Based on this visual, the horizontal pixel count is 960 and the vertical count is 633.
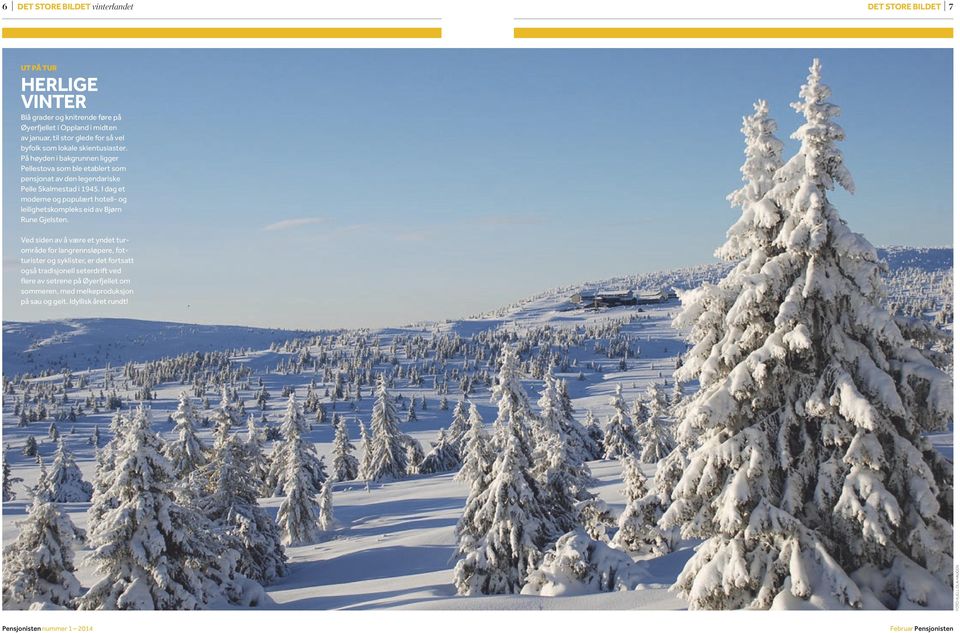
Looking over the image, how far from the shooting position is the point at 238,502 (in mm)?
30031

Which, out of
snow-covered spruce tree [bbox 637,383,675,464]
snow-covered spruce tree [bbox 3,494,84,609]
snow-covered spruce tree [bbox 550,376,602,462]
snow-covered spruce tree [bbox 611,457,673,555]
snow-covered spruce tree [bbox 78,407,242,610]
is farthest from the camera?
snow-covered spruce tree [bbox 637,383,675,464]

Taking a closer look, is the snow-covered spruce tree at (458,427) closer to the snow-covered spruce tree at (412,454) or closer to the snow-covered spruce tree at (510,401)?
the snow-covered spruce tree at (412,454)

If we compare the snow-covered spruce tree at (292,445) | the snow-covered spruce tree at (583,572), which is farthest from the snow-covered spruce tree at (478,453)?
the snow-covered spruce tree at (292,445)

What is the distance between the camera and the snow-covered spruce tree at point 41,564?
19.2 meters

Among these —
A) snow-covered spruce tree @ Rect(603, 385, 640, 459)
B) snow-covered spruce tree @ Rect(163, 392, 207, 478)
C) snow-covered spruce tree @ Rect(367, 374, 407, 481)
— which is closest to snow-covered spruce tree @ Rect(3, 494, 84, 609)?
snow-covered spruce tree @ Rect(163, 392, 207, 478)

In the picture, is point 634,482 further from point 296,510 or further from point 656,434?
point 656,434

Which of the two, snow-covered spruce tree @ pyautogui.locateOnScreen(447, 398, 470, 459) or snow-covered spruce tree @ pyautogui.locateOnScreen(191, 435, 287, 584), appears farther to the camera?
snow-covered spruce tree @ pyautogui.locateOnScreen(447, 398, 470, 459)

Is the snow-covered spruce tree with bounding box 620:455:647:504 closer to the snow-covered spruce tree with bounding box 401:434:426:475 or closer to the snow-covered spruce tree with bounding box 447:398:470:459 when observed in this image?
the snow-covered spruce tree with bounding box 447:398:470:459

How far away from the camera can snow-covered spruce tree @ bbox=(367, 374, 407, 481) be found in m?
68.5
